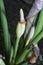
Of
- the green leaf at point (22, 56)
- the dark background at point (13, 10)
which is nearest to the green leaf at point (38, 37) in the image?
the green leaf at point (22, 56)

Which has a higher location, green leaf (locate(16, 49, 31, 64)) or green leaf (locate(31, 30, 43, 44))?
green leaf (locate(31, 30, 43, 44))

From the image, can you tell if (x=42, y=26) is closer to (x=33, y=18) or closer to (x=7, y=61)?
(x=33, y=18)

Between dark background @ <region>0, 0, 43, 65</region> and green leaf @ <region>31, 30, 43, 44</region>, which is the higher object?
green leaf @ <region>31, 30, 43, 44</region>

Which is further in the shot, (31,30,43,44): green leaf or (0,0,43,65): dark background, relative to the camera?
(0,0,43,65): dark background

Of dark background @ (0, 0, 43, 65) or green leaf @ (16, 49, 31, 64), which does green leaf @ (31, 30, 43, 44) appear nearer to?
green leaf @ (16, 49, 31, 64)

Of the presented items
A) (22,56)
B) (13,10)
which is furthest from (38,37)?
(13,10)

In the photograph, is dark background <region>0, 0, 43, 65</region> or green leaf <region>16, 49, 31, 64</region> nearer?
green leaf <region>16, 49, 31, 64</region>

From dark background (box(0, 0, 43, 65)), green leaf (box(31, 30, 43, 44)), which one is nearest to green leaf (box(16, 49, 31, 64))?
green leaf (box(31, 30, 43, 44))

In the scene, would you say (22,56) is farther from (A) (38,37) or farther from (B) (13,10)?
(B) (13,10)

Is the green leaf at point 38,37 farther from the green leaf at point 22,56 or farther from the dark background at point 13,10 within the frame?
the dark background at point 13,10

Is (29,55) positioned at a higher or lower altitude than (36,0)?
lower

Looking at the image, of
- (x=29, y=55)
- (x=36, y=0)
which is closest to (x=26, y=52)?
(x=29, y=55)
